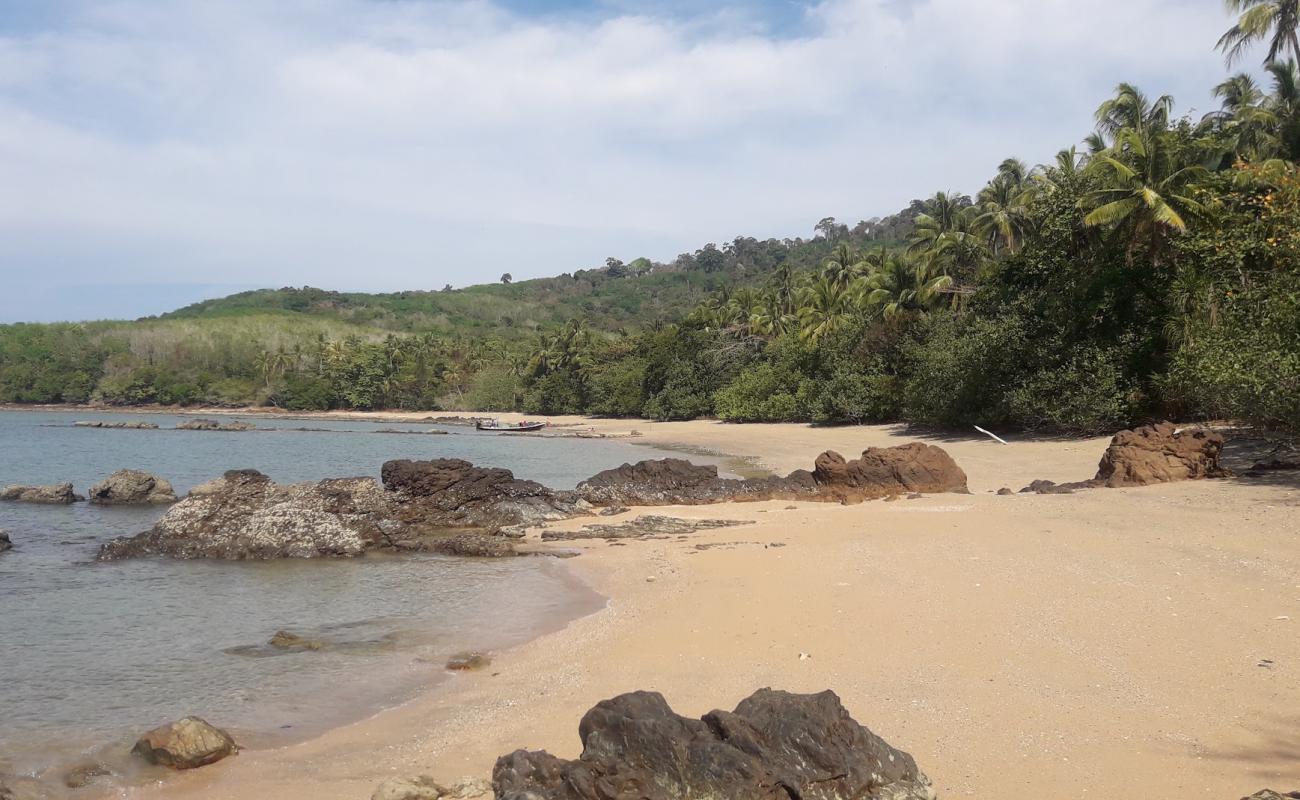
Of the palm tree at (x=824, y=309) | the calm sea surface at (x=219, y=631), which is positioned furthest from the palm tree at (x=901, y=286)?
the calm sea surface at (x=219, y=631)

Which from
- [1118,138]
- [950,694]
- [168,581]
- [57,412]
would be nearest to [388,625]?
[168,581]

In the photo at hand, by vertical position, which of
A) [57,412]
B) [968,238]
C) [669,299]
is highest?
[669,299]

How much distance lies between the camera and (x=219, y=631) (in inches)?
420

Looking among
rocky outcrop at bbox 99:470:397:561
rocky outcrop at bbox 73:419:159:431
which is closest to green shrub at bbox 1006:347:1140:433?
rocky outcrop at bbox 99:470:397:561

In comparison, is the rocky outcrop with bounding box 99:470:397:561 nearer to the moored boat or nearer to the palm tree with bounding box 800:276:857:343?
the palm tree with bounding box 800:276:857:343

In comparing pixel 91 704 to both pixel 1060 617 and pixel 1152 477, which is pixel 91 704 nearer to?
pixel 1060 617

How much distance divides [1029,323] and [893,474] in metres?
13.9

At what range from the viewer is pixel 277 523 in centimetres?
1659

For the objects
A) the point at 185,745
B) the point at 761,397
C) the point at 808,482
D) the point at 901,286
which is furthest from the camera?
the point at 761,397

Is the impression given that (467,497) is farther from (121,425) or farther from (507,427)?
(121,425)

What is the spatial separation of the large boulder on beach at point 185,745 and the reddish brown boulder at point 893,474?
13622 millimetres

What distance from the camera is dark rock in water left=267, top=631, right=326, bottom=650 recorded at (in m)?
9.84

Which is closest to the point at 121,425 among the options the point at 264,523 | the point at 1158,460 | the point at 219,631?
the point at 264,523

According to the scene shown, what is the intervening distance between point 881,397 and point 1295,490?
27584 mm
